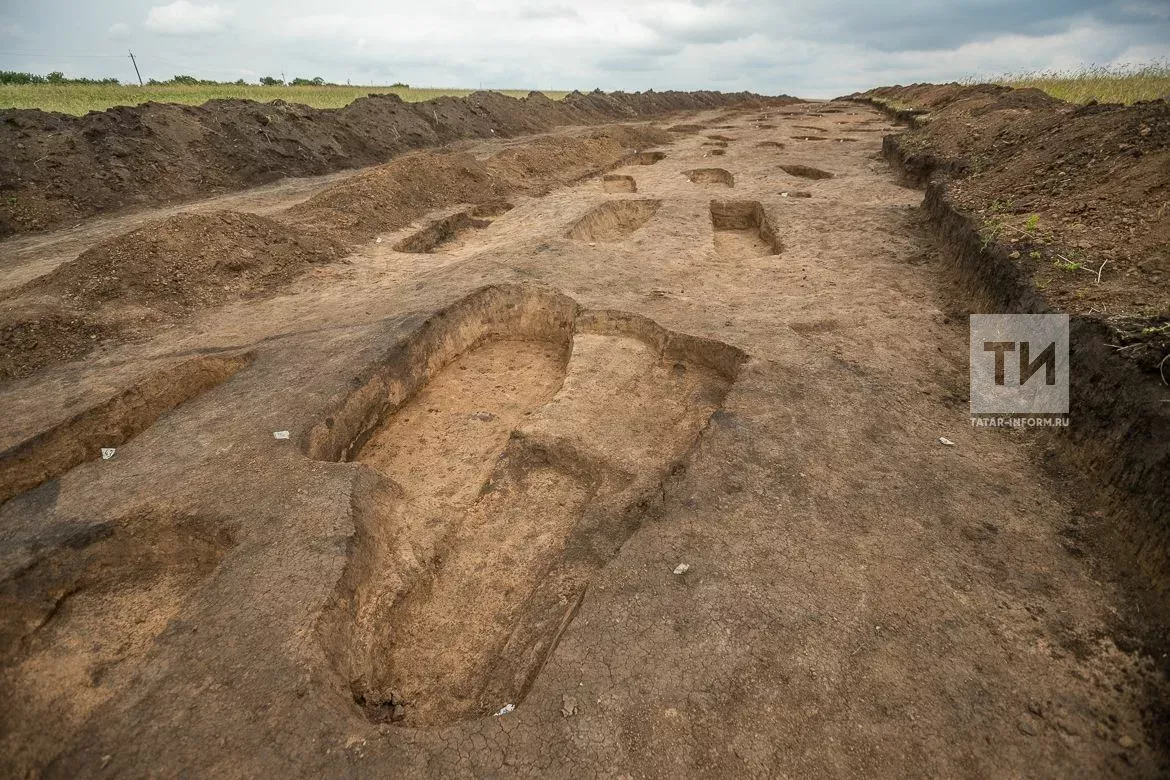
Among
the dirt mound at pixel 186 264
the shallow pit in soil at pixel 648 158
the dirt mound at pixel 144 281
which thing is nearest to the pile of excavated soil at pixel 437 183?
the shallow pit in soil at pixel 648 158

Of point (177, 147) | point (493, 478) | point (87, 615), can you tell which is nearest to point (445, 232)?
point (493, 478)

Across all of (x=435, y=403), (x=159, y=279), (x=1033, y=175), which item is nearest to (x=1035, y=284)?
(x=1033, y=175)

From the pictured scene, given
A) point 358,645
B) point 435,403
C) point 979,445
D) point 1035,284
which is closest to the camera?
point 358,645

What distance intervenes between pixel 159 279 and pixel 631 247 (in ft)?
20.2

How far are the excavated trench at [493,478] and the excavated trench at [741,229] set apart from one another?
412 cm

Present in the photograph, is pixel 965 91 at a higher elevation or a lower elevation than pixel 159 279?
higher

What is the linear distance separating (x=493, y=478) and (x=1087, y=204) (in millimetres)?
6271

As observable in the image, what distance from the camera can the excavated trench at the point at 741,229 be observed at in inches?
352

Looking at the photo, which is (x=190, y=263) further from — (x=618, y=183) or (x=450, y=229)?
(x=618, y=183)

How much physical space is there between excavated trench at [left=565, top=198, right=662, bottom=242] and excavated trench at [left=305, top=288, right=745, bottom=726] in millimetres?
4077

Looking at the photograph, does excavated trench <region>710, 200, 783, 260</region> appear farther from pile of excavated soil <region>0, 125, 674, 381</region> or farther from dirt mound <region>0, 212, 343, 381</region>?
dirt mound <region>0, 212, 343, 381</region>

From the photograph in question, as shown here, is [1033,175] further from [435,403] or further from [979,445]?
[435,403]

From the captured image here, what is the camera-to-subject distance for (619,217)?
1055 cm

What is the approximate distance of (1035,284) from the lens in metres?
4.54
